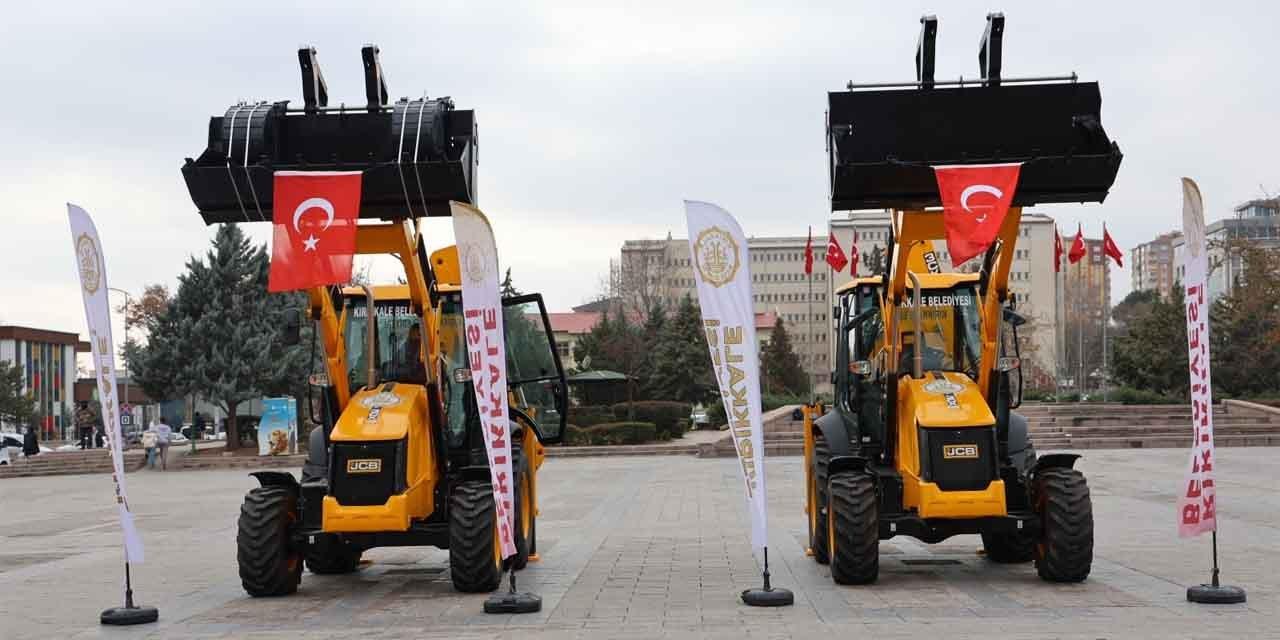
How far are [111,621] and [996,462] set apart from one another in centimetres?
720

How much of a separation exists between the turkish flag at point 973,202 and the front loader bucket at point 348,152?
4146 millimetres

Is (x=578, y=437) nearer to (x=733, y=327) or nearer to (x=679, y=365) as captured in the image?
(x=679, y=365)

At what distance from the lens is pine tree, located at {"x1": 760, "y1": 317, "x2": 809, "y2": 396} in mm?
90688

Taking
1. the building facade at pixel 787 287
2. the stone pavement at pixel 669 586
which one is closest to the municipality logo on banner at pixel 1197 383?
the stone pavement at pixel 669 586

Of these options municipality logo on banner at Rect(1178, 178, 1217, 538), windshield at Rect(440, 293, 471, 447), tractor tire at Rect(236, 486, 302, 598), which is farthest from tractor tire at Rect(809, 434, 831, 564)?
tractor tire at Rect(236, 486, 302, 598)

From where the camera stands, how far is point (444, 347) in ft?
44.0

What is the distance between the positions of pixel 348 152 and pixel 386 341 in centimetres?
194

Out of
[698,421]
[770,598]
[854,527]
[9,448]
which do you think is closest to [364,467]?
[770,598]

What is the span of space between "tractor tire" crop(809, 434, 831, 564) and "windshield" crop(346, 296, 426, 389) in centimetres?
390

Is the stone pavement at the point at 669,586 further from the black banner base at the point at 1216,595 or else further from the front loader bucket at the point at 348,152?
the front loader bucket at the point at 348,152

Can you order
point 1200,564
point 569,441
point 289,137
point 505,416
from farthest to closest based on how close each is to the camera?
point 569,441, point 1200,564, point 289,137, point 505,416

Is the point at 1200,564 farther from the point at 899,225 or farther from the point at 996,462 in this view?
the point at 899,225

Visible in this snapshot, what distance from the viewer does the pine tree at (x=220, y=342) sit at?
1868 inches

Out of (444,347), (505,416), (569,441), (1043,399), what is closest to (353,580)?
(444,347)
